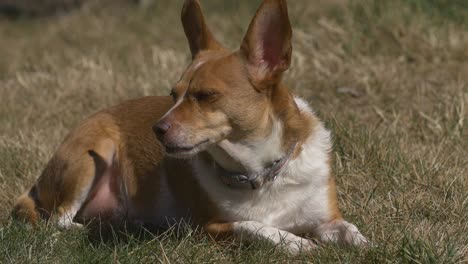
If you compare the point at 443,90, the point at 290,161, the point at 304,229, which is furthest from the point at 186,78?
the point at 443,90

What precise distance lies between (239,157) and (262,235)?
403 mm

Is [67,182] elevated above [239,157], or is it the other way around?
[239,157]

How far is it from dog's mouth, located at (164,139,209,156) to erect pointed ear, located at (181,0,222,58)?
701mm

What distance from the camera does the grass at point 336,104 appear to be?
403cm

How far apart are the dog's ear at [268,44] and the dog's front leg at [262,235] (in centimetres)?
71

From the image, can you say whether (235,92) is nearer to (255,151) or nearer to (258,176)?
(255,151)

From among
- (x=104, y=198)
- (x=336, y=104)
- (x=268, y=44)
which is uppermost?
(x=268, y=44)

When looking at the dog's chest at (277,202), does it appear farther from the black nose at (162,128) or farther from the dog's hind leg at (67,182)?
the dog's hind leg at (67,182)

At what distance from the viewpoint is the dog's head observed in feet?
13.1

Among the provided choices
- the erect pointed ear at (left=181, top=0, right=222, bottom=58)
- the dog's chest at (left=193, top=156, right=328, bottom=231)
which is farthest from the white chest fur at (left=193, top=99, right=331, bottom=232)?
the erect pointed ear at (left=181, top=0, right=222, bottom=58)

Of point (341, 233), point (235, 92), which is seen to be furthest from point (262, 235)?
point (235, 92)

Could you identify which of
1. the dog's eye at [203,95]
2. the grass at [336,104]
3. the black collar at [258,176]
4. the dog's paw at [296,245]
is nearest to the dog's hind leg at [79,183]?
the grass at [336,104]

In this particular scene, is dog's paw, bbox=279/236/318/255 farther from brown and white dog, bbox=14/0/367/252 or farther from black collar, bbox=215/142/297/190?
black collar, bbox=215/142/297/190

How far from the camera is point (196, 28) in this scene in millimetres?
4508
